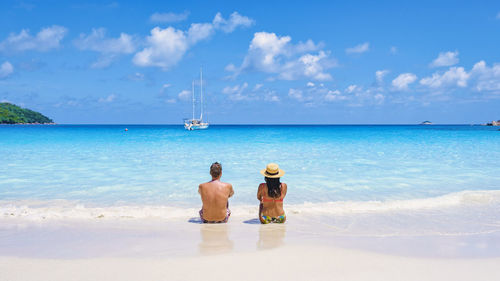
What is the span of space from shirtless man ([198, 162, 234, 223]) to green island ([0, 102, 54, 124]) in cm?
18971

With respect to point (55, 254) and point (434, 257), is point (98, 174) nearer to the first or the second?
point (55, 254)

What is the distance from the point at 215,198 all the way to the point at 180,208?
7.49 ft

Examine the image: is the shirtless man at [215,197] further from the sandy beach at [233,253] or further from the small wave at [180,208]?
the small wave at [180,208]

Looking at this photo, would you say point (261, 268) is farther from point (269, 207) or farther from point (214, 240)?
Result: point (269, 207)

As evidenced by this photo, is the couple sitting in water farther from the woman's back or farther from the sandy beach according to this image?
the sandy beach

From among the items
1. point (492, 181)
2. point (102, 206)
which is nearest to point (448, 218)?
point (492, 181)

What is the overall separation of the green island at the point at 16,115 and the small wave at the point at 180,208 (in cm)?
18593

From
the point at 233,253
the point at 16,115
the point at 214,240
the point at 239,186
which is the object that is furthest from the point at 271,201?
the point at 16,115

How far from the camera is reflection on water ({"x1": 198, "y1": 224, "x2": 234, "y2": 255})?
4.97m

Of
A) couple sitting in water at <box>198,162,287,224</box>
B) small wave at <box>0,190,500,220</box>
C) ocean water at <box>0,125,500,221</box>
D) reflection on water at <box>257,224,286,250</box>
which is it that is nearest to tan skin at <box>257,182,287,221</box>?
couple sitting in water at <box>198,162,287,224</box>

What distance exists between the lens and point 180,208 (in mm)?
8414

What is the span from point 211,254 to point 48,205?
5.84 meters

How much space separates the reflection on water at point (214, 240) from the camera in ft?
16.3

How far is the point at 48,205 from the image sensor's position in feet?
28.1
